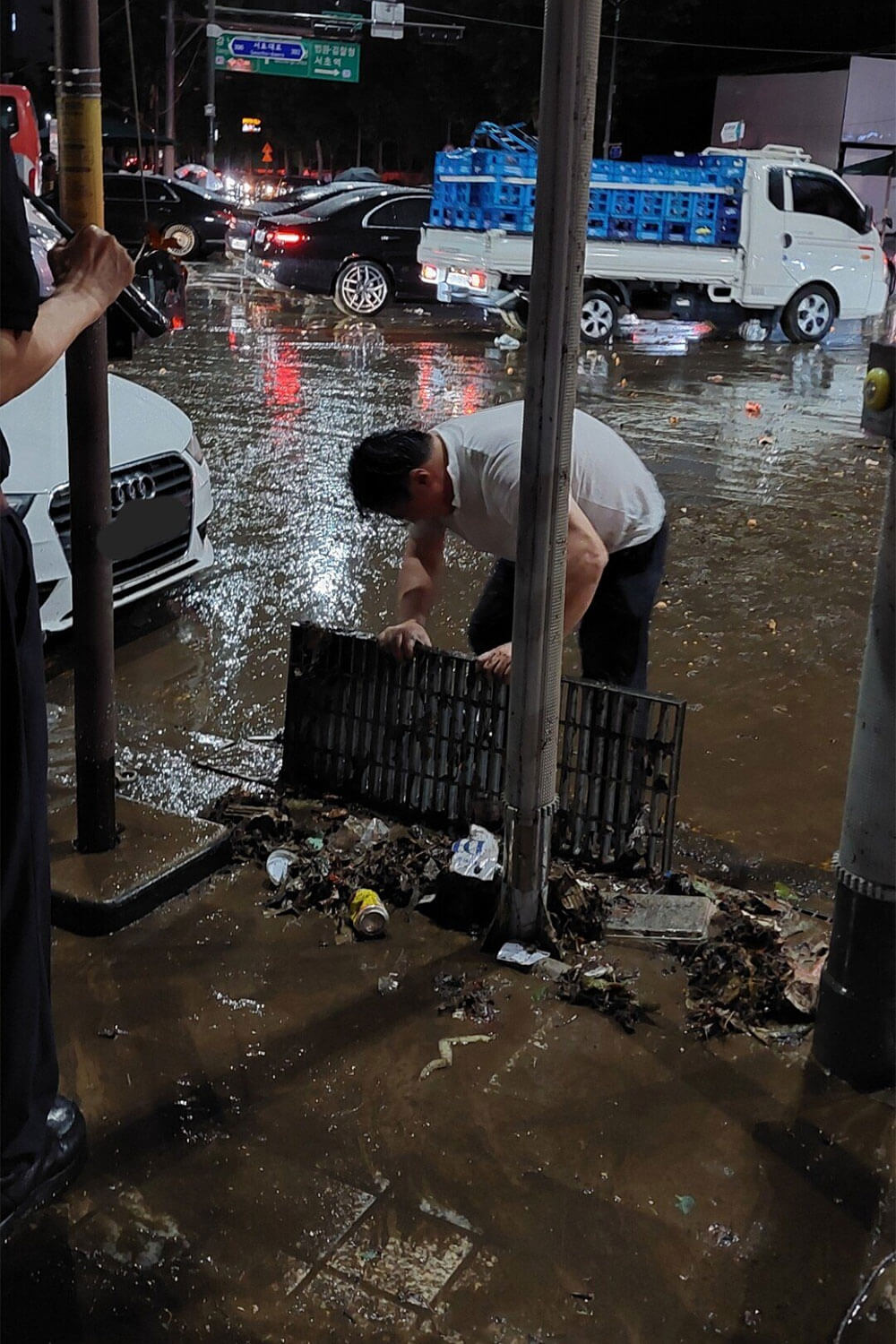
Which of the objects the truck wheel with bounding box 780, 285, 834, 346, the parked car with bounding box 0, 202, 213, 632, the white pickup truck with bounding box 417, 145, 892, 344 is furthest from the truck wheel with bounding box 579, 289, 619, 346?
the parked car with bounding box 0, 202, 213, 632

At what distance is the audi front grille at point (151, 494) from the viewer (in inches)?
213

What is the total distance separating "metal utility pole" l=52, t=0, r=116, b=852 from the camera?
3.24m

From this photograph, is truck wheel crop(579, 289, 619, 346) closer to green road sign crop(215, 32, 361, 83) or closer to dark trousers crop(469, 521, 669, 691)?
dark trousers crop(469, 521, 669, 691)

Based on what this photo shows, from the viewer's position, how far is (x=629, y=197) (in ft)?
50.9

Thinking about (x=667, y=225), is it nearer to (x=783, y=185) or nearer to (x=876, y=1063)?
(x=783, y=185)

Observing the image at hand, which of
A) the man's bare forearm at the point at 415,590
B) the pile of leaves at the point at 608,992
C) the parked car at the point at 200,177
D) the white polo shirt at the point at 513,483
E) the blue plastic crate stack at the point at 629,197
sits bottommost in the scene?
the pile of leaves at the point at 608,992

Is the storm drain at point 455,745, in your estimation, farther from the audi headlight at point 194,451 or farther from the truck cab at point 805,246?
the truck cab at point 805,246

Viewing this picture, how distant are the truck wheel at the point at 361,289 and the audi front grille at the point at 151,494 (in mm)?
12245

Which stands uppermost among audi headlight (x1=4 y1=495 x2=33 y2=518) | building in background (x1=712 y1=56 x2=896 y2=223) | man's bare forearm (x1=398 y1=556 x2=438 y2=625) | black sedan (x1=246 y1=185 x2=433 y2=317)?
building in background (x1=712 y1=56 x2=896 y2=223)

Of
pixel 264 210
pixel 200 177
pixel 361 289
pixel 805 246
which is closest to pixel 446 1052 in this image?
pixel 805 246

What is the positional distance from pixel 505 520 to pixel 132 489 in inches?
90.6

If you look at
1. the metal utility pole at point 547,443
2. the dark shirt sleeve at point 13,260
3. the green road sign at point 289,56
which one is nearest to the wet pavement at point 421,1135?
the metal utility pole at point 547,443

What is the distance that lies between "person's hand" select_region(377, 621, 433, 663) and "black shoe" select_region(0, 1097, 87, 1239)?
5.69 ft

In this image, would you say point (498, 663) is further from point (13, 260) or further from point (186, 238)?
point (186, 238)
